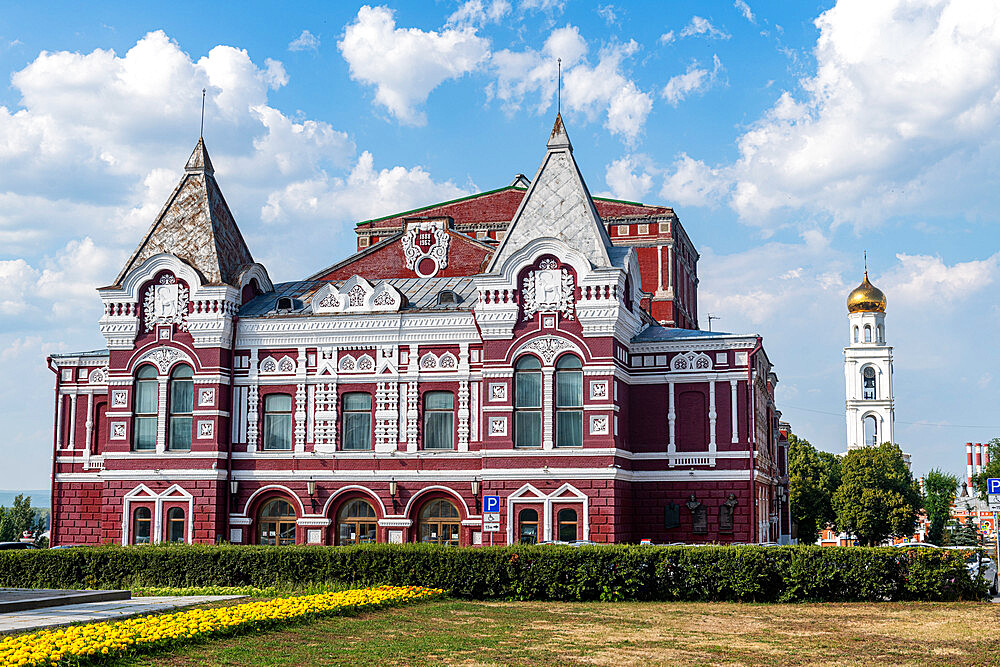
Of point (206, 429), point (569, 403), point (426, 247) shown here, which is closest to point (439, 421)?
point (569, 403)

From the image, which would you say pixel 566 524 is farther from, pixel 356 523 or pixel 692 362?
pixel 356 523

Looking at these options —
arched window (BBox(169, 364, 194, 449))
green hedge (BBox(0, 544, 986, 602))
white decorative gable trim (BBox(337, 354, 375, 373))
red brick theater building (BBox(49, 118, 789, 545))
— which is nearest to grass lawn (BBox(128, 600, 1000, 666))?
green hedge (BBox(0, 544, 986, 602))

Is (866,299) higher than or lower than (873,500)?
higher

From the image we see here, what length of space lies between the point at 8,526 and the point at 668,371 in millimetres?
50853

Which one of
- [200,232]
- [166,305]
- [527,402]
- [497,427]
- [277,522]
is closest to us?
[497,427]

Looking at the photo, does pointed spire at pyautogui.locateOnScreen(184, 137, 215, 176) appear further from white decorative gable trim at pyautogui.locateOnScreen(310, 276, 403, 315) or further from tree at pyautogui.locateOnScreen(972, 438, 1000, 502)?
tree at pyautogui.locateOnScreen(972, 438, 1000, 502)

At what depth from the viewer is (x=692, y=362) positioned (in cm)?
3659

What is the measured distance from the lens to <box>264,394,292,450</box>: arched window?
3803 cm

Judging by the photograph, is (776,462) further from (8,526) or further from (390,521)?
(8,526)

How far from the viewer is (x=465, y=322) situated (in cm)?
3688

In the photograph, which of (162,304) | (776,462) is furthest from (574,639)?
(776,462)

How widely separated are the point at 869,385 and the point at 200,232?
95182 mm

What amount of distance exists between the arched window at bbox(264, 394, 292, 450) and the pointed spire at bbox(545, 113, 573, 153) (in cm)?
1222

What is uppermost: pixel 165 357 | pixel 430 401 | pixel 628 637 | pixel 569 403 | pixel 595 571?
pixel 165 357
